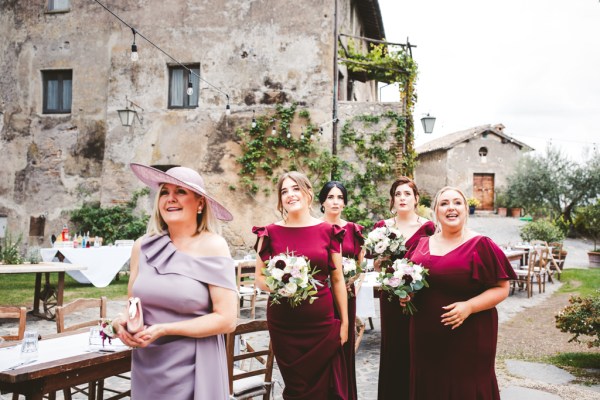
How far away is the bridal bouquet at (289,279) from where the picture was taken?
347 cm

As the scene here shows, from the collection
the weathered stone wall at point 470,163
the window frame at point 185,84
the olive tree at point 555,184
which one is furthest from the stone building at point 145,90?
the weathered stone wall at point 470,163

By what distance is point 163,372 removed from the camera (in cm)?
249

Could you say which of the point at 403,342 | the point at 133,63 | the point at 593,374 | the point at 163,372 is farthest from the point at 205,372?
the point at 133,63

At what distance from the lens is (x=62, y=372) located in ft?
9.32

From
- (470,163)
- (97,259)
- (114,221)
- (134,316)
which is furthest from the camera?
(470,163)

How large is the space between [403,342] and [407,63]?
11378 millimetres

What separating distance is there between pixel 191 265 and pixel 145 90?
538 inches

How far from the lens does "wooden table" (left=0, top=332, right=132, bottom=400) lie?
269 centimetres

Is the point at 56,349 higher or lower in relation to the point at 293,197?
lower

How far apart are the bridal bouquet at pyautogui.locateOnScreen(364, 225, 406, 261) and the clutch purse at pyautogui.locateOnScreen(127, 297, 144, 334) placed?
7.81ft

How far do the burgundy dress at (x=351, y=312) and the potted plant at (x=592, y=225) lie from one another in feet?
53.5

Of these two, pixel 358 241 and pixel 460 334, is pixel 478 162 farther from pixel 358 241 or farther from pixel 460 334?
pixel 460 334

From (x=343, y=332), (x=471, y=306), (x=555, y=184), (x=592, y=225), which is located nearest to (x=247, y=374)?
(x=343, y=332)

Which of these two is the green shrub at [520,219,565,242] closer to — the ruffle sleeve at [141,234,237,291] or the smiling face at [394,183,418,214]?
the smiling face at [394,183,418,214]
